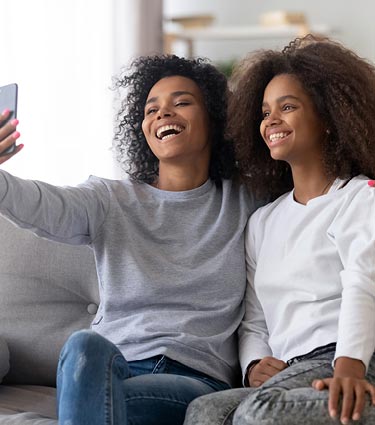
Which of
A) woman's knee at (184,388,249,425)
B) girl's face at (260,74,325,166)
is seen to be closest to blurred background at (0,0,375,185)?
girl's face at (260,74,325,166)

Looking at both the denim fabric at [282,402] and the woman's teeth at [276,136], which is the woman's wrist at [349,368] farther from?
the woman's teeth at [276,136]

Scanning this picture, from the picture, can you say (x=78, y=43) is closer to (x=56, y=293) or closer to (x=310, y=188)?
(x=56, y=293)

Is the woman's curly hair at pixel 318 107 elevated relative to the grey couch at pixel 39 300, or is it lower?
elevated

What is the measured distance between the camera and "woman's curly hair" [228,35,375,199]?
1.79 meters

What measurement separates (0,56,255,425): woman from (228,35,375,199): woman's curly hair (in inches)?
2.6

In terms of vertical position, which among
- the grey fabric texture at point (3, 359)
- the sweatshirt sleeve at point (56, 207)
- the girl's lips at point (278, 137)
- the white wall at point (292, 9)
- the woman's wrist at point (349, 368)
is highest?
the white wall at point (292, 9)

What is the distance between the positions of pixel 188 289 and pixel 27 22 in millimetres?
1390

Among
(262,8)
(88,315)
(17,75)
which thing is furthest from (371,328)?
(262,8)

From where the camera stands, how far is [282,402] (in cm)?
143

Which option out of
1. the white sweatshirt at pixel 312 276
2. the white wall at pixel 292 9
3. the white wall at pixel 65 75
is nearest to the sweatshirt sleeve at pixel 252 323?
the white sweatshirt at pixel 312 276

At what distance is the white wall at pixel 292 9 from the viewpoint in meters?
4.14

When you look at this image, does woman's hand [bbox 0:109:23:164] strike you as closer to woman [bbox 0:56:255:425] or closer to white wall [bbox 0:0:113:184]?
woman [bbox 0:56:255:425]

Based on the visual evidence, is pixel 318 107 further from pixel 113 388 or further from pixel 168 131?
pixel 113 388

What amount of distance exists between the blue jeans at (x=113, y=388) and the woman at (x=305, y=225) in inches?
3.5
